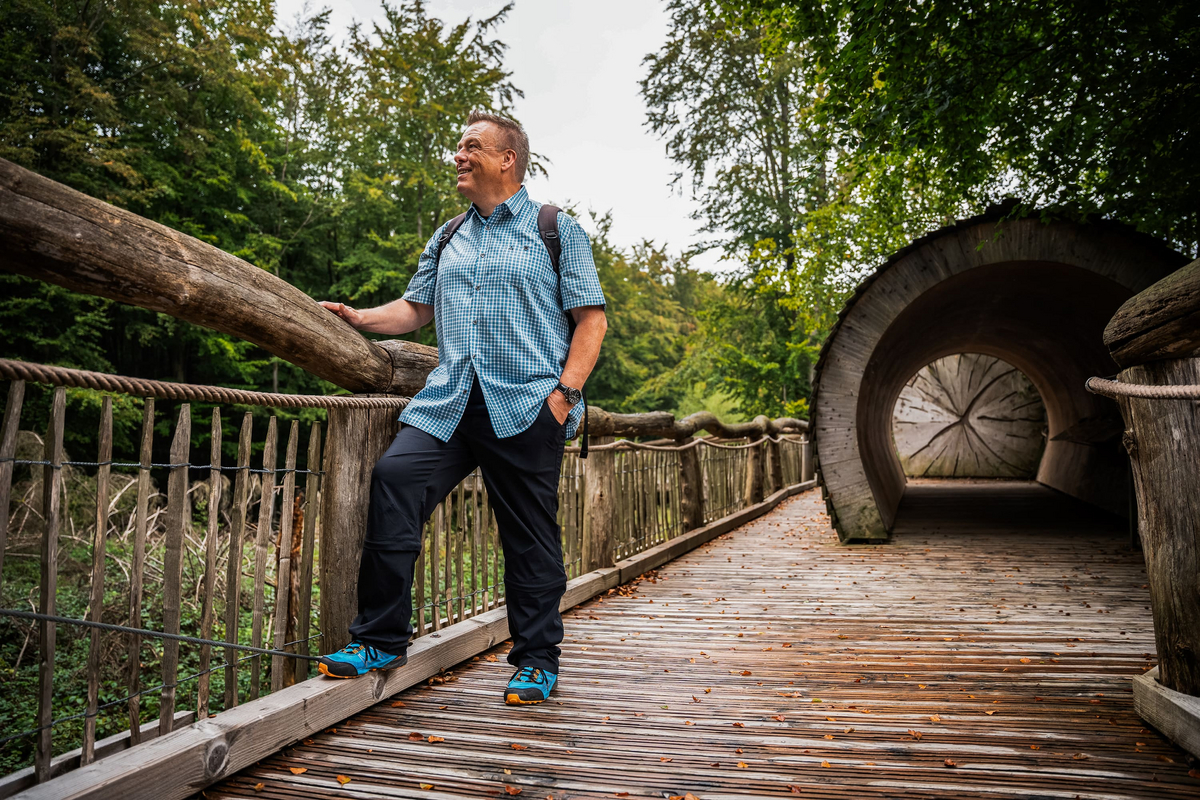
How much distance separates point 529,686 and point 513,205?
6.01ft

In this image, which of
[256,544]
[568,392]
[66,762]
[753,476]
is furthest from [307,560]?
[753,476]

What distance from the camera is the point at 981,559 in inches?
250

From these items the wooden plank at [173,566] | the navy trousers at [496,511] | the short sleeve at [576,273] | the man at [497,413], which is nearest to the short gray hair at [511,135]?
the man at [497,413]

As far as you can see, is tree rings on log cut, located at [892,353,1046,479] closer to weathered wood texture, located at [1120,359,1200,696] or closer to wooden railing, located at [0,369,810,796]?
wooden railing, located at [0,369,810,796]

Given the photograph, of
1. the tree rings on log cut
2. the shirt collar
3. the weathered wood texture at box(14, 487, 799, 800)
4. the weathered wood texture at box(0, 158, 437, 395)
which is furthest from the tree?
the tree rings on log cut

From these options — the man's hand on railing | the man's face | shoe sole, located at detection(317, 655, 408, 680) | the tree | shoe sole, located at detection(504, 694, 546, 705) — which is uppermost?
the tree

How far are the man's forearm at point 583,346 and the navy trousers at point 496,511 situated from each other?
156 millimetres

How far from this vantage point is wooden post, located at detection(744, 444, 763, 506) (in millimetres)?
10898

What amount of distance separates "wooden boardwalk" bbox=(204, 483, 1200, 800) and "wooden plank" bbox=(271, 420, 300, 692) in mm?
306

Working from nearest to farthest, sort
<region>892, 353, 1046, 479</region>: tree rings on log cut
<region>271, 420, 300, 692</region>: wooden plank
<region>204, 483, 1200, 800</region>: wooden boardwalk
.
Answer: <region>204, 483, 1200, 800</region>: wooden boardwalk < <region>271, 420, 300, 692</region>: wooden plank < <region>892, 353, 1046, 479</region>: tree rings on log cut

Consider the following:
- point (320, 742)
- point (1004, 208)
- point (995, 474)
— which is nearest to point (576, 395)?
point (320, 742)

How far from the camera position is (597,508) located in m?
5.12

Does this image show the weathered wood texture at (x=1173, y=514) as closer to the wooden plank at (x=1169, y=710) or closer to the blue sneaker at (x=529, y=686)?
the wooden plank at (x=1169, y=710)

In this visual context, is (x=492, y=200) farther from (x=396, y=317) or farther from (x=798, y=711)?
(x=798, y=711)
